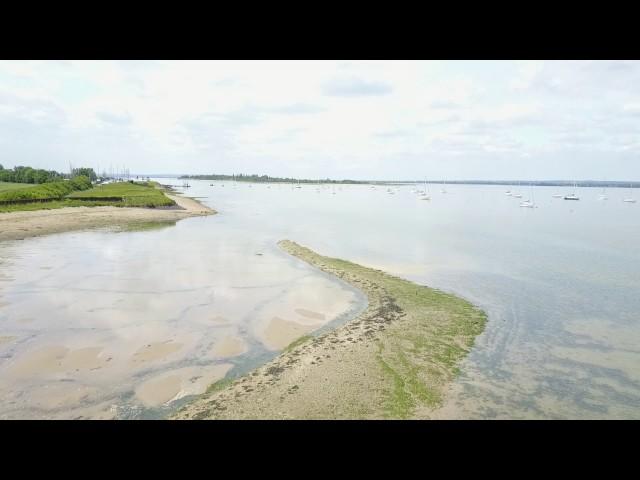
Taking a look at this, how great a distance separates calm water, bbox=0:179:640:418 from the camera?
1262 cm

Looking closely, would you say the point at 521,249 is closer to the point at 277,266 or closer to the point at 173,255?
the point at 277,266

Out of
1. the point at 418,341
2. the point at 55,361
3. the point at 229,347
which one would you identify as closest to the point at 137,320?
the point at 55,361

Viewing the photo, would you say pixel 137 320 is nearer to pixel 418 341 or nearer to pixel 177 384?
pixel 177 384

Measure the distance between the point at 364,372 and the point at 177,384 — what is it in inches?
248

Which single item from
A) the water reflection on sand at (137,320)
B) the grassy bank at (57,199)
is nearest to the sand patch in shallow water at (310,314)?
the water reflection on sand at (137,320)

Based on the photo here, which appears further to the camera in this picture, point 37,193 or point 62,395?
A: point 37,193

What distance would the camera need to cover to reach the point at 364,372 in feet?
44.4

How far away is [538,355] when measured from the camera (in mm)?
15883

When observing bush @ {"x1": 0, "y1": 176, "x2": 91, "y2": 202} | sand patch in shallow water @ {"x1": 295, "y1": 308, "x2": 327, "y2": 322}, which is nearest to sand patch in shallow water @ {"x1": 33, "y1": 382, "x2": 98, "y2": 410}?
sand patch in shallow water @ {"x1": 295, "y1": 308, "x2": 327, "y2": 322}

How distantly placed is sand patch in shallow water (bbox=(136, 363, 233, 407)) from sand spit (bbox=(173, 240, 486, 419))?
65 centimetres

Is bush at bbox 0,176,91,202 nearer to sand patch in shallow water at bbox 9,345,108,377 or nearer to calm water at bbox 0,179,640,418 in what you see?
calm water at bbox 0,179,640,418

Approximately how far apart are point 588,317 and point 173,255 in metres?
30.0

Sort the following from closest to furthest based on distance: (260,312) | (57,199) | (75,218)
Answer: (260,312), (75,218), (57,199)

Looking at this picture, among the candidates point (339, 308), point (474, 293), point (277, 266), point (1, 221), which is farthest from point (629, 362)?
point (1, 221)
